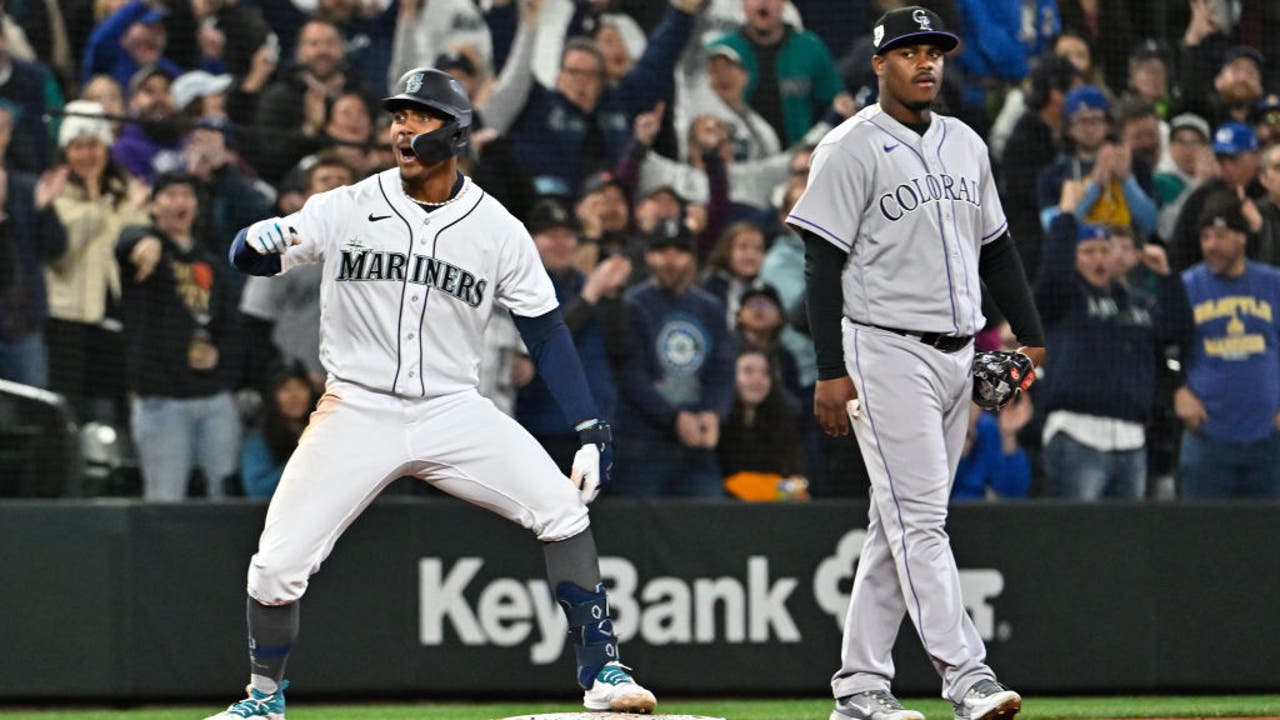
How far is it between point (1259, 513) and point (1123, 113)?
196 centimetres

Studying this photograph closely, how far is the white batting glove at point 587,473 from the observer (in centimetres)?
472

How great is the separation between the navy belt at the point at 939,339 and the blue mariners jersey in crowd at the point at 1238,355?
2898 mm

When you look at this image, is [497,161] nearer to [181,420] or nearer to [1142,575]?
[181,420]

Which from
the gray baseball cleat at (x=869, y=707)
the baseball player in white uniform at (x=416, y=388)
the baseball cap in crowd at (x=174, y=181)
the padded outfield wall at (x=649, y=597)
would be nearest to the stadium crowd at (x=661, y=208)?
the baseball cap in crowd at (x=174, y=181)

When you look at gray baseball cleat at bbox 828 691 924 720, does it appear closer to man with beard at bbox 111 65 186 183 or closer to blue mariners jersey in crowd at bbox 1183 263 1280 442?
blue mariners jersey in crowd at bbox 1183 263 1280 442

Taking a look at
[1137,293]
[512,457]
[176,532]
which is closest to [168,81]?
[176,532]

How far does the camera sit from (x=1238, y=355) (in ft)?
24.0

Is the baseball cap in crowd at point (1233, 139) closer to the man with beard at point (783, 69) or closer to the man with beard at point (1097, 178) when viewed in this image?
the man with beard at point (1097, 178)

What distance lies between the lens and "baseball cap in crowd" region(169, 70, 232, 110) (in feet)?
25.8

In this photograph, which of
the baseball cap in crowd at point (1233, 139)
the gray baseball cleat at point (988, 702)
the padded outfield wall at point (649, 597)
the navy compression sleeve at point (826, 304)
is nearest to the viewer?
the gray baseball cleat at point (988, 702)

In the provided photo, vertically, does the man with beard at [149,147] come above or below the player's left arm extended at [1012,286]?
above

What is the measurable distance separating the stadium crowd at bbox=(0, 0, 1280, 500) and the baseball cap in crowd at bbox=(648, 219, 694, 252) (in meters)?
0.02

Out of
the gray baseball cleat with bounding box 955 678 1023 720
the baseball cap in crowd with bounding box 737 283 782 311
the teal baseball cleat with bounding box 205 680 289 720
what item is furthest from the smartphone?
the gray baseball cleat with bounding box 955 678 1023 720

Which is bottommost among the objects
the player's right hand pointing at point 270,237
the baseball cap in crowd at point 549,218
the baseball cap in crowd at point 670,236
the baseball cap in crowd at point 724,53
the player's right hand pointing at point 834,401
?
the player's right hand pointing at point 834,401
